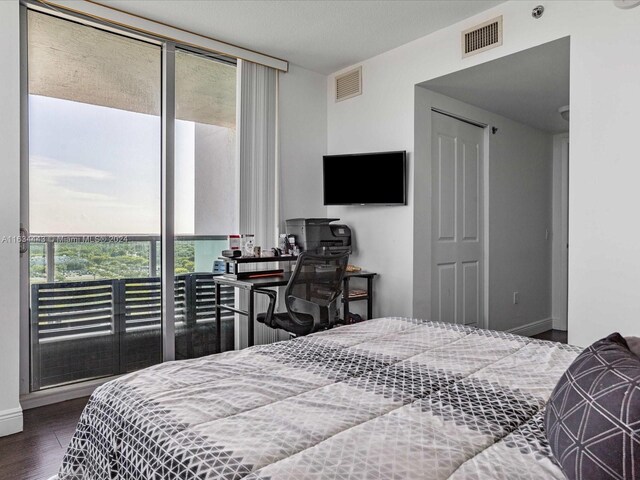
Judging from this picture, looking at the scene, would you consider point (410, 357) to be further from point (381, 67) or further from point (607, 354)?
point (381, 67)

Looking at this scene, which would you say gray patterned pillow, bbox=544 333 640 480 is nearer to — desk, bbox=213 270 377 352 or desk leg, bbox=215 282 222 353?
desk, bbox=213 270 377 352

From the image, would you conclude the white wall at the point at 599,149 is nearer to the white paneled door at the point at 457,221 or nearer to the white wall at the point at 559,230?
the white paneled door at the point at 457,221

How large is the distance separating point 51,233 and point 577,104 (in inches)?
132

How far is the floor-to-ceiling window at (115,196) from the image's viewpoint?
9.34ft

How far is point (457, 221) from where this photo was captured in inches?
157

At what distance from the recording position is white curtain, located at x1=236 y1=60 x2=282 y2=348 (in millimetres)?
3607

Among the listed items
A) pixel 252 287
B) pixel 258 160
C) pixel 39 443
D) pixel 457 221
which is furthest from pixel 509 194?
pixel 39 443

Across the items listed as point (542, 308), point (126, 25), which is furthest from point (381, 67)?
point (542, 308)

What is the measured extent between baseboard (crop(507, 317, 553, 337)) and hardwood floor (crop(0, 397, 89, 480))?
3924mm

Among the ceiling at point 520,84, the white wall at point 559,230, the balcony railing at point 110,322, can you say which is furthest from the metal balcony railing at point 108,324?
the white wall at point 559,230

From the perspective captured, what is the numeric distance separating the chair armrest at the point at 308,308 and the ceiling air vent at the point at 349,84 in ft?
6.49

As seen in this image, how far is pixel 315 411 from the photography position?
1079 millimetres

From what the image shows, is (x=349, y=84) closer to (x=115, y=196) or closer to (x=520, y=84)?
(x=520, y=84)

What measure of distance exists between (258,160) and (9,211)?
181cm
